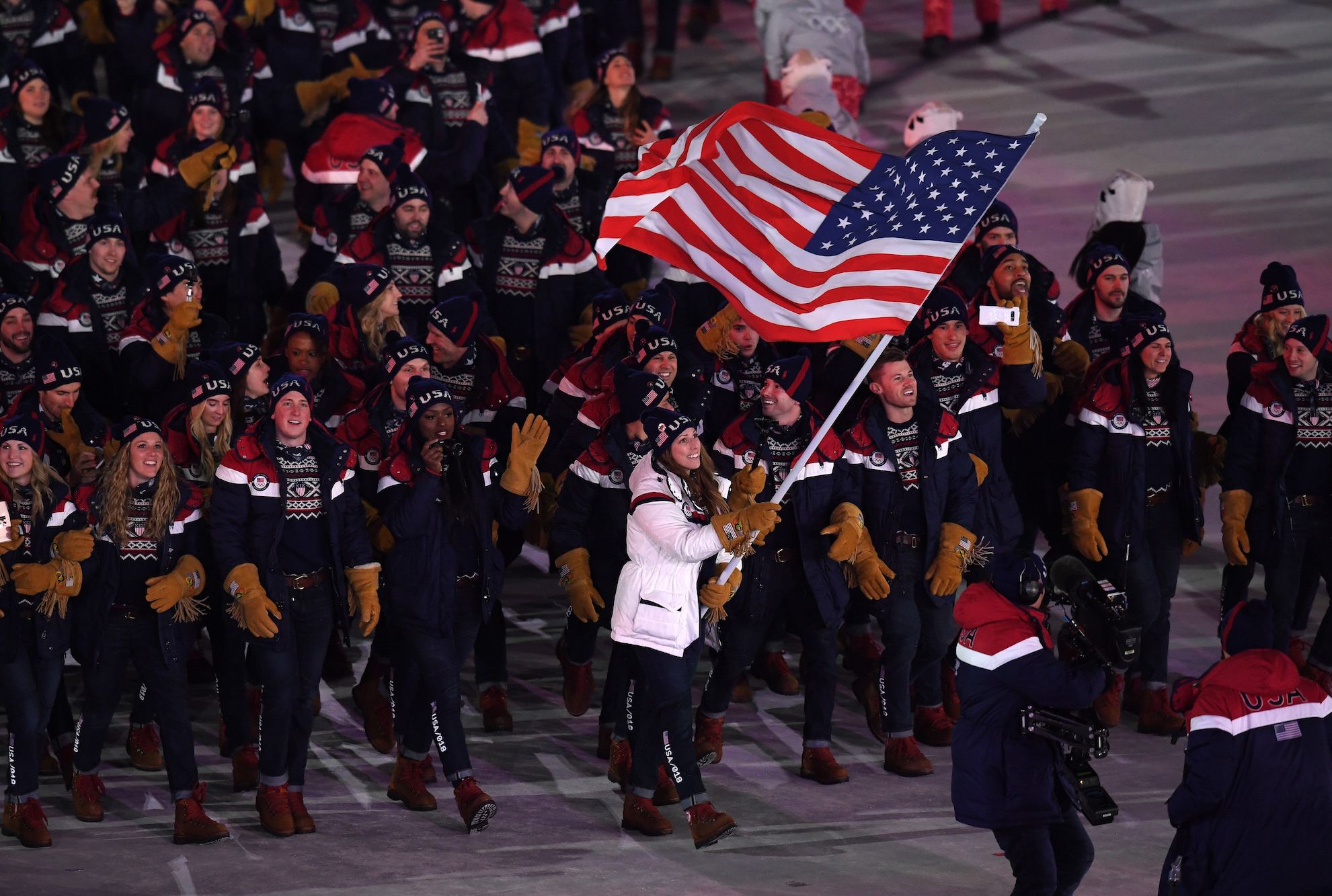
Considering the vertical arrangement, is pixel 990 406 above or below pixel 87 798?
above

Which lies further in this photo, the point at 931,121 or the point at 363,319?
the point at 931,121

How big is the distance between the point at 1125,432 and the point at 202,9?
686 cm

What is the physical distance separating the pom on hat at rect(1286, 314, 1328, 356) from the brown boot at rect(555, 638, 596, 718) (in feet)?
12.9

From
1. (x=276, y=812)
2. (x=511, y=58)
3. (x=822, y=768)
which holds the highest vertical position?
(x=511, y=58)

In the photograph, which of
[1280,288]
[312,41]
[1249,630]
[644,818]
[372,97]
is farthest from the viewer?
[312,41]

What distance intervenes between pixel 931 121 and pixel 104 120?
16.5ft

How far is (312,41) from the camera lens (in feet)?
47.4

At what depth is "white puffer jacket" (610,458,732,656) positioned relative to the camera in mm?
8820

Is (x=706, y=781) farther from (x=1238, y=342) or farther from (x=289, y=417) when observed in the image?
(x=1238, y=342)

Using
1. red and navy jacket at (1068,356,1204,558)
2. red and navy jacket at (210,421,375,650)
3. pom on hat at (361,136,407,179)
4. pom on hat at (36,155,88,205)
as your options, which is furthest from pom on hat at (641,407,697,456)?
pom on hat at (36,155,88,205)

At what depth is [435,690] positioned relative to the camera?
917 centimetres

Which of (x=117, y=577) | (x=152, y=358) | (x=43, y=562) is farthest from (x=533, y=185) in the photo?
(x=43, y=562)

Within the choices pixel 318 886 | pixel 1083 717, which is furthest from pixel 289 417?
pixel 1083 717

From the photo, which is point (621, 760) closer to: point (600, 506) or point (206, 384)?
point (600, 506)
